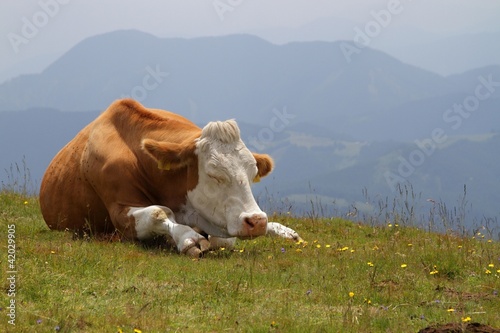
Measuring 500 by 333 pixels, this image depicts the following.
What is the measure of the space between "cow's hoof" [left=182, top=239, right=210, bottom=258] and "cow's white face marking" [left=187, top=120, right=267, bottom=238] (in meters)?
0.42

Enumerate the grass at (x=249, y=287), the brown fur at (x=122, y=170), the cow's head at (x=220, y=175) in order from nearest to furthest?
the grass at (x=249, y=287) < the cow's head at (x=220, y=175) < the brown fur at (x=122, y=170)

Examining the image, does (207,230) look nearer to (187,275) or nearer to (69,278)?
(187,275)

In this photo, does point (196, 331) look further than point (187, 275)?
No

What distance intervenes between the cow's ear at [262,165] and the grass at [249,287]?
3.23 ft

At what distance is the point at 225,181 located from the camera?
37.8 feet

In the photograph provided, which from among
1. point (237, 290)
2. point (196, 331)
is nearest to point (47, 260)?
point (237, 290)

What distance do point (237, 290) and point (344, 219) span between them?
301 inches

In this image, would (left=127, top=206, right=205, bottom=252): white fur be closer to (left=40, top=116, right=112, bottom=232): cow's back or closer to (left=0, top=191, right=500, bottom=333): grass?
(left=0, top=191, right=500, bottom=333): grass

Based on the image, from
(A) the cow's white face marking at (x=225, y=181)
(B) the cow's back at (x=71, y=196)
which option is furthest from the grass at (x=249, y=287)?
(B) the cow's back at (x=71, y=196)

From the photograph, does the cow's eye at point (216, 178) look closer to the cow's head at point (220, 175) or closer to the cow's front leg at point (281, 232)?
the cow's head at point (220, 175)

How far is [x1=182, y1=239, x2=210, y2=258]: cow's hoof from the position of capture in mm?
10872

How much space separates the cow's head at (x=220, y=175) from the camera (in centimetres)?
1138

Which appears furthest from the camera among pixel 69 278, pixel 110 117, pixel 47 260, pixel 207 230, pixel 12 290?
pixel 110 117

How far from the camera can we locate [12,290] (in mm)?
7996
